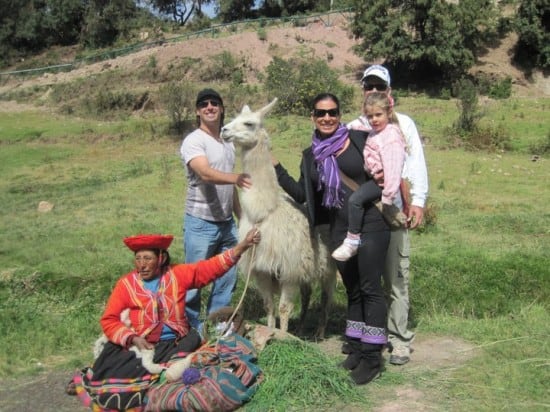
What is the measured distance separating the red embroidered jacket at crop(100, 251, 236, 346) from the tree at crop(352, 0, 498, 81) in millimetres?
27969

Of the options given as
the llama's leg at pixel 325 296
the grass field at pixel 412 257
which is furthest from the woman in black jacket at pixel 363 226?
the llama's leg at pixel 325 296

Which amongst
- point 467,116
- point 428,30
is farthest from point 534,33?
point 467,116

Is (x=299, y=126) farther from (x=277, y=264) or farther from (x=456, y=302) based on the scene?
(x=277, y=264)

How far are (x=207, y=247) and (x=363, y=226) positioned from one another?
1.33 meters

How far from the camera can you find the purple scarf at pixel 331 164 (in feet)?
13.3

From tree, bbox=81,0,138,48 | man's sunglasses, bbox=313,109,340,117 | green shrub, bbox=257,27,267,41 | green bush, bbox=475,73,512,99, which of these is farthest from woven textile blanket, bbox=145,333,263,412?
tree, bbox=81,0,138,48

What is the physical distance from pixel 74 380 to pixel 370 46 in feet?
102

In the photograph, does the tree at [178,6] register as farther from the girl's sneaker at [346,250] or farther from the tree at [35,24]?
the girl's sneaker at [346,250]

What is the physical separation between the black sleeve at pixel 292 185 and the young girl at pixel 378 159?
2.37 feet

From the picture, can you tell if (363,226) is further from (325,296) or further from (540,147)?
(540,147)

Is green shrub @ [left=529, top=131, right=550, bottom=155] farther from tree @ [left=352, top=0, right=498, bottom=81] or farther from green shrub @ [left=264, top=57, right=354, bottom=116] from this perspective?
tree @ [left=352, top=0, right=498, bottom=81]

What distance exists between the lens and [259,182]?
15.4 feet

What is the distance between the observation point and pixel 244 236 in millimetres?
4730

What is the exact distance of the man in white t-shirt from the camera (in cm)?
452
